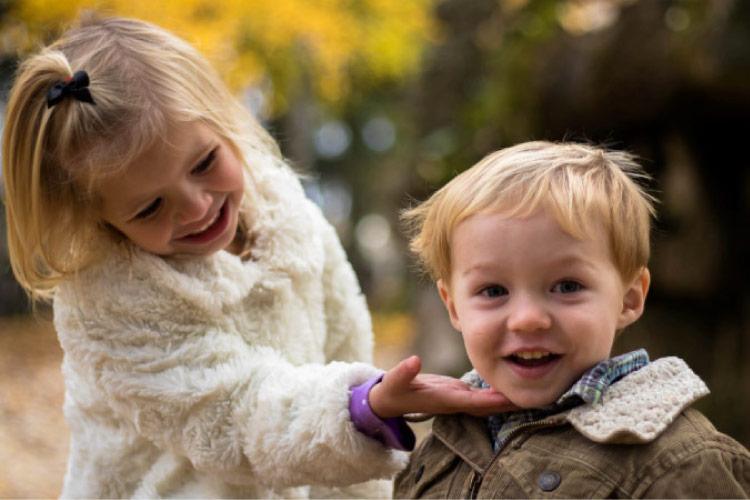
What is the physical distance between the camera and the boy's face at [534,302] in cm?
150

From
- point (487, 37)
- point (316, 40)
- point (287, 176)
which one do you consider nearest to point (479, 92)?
point (487, 37)

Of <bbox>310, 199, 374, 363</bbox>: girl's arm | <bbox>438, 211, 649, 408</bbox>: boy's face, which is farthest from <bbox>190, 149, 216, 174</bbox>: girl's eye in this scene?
<bbox>438, 211, 649, 408</bbox>: boy's face

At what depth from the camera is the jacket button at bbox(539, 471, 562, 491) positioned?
146 centimetres

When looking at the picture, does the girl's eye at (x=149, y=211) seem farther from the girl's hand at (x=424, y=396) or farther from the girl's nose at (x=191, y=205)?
the girl's hand at (x=424, y=396)

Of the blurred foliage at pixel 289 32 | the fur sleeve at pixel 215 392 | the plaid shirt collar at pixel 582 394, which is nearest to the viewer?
the plaid shirt collar at pixel 582 394

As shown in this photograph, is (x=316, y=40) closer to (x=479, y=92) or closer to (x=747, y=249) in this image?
(x=479, y=92)

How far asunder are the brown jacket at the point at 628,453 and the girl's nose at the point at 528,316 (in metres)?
0.18

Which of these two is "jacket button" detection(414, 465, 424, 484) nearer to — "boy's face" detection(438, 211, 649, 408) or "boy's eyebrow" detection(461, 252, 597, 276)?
"boy's face" detection(438, 211, 649, 408)

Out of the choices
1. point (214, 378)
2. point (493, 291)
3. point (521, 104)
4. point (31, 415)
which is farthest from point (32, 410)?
point (493, 291)

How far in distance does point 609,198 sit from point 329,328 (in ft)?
3.53

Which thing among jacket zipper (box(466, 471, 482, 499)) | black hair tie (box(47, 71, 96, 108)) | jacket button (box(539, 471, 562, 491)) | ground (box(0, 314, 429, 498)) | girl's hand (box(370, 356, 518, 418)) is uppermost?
black hair tie (box(47, 71, 96, 108))

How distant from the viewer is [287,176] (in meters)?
2.38

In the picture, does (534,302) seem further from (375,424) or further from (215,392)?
(215,392)

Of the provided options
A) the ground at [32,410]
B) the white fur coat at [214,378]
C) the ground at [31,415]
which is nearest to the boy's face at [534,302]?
the white fur coat at [214,378]
